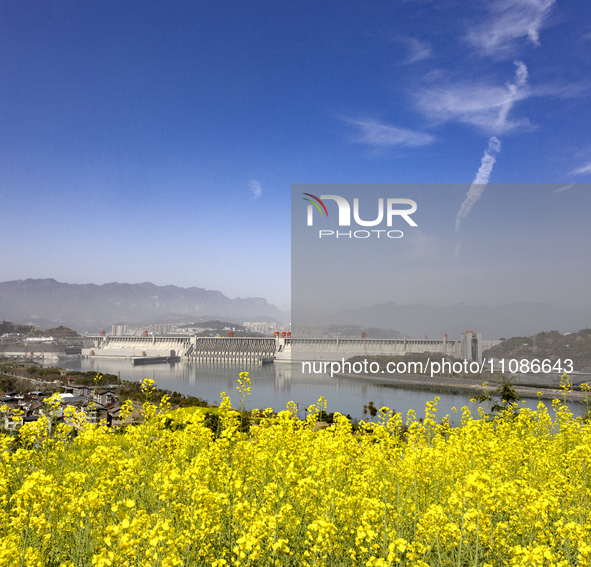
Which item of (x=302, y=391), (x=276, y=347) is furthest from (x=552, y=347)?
(x=276, y=347)

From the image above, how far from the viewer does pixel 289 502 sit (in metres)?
3.96

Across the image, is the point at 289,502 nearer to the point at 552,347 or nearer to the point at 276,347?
the point at 552,347

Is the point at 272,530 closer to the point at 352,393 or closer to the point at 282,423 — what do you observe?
the point at 282,423

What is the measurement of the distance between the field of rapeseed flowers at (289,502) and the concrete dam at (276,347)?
195ft

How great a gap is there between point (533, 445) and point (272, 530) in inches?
175

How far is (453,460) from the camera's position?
472 cm

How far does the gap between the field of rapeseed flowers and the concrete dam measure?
5941cm

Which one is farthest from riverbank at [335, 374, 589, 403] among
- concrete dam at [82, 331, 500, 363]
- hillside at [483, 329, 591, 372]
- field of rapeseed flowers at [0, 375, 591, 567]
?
field of rapeseed flowers at [0, 375, 591, 567]

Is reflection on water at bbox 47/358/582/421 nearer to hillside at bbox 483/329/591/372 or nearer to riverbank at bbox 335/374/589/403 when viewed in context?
riverbank at bbox 335/374/589/403

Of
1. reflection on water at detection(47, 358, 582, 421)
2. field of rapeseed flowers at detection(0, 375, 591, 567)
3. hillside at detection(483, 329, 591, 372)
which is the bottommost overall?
reflection on water at detection(47, 358, 582, 421)

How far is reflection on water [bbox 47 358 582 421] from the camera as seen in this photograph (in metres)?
32.0

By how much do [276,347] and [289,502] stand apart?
81.5 m

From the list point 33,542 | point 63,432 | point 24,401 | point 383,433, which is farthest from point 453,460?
point 24,401

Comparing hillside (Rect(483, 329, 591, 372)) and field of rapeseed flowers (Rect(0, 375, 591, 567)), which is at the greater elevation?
field of rapeseed flowers (Rect(0, 375, 591, 567))
